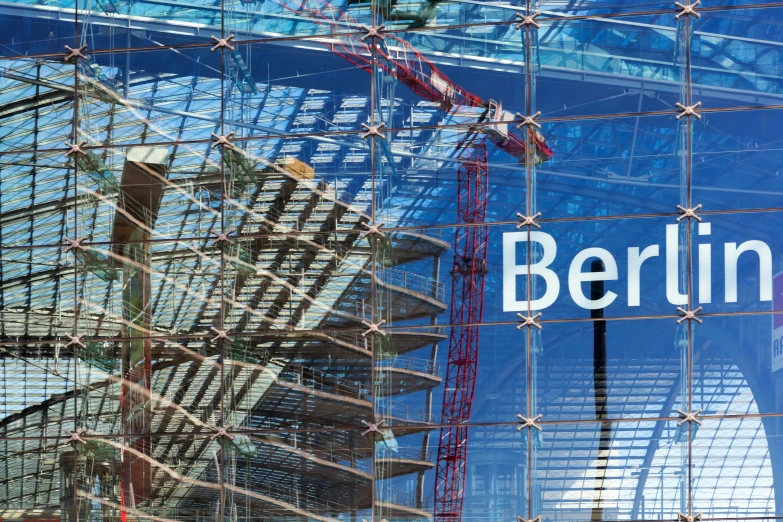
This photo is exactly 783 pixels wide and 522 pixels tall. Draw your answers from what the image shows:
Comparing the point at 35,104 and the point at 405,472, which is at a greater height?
the point at 35,104

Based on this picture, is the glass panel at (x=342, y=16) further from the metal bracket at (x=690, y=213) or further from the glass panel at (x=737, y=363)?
the glass panel at (x=737, y=363)

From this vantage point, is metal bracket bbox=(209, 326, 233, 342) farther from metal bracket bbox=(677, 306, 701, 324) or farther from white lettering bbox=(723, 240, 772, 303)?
white lettering bbox=(723, 240, 772, 303)

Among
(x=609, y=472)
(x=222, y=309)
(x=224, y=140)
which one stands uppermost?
(x=224, y=140)

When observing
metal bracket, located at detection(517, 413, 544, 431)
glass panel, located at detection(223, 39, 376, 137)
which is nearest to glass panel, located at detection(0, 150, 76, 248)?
glass panel, located at detection(223, 39, 376, 137)

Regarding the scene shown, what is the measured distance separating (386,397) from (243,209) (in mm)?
2756

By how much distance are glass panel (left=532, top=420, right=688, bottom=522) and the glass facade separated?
0.03m

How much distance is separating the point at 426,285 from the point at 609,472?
116 inches

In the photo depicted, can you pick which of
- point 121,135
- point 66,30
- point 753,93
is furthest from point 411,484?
point 66,30

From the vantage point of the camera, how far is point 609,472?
48.5ft

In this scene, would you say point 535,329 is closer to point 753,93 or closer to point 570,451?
point 570,451

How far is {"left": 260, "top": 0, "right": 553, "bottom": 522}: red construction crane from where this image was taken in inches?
574

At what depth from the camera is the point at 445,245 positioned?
49.6 feet

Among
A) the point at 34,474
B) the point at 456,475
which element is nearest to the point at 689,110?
the point at 456,475

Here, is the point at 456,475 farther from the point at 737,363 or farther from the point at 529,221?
the point at 737,363
